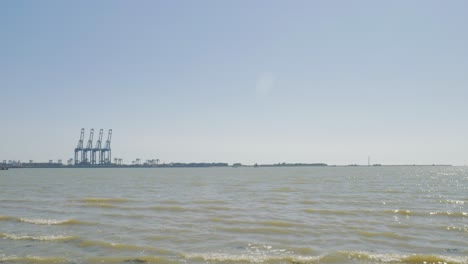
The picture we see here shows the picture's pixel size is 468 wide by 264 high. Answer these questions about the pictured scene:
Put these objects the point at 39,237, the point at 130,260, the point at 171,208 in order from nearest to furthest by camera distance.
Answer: the point at 130,260 < the point at 39,237 < the point at 171,208

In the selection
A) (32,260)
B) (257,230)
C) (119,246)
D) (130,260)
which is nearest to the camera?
(32,260)

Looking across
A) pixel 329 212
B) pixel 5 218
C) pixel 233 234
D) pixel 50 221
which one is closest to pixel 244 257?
pixel 233 234

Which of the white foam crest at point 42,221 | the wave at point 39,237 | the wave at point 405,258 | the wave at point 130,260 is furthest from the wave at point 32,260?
the wave at point 405,258

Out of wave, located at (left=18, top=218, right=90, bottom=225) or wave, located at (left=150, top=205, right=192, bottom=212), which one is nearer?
wave, located at (left=18, top=218, right=90, bottom=225)

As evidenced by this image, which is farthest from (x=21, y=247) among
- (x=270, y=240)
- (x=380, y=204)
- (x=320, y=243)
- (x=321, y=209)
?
(x=380, y=204)

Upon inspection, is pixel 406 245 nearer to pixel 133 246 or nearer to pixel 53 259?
pixel 133 246

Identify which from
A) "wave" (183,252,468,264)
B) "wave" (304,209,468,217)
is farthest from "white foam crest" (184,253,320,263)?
"wave" (304,209,468,217)

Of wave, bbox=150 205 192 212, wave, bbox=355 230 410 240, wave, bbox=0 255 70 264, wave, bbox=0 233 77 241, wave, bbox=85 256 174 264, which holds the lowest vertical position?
wave, bbox=150 205 192 212

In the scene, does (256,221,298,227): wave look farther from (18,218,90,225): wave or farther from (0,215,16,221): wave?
(0,215,16,221): wave

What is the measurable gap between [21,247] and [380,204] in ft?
69.0

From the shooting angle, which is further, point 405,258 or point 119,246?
point 119,246

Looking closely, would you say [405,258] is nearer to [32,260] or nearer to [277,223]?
[277,223]

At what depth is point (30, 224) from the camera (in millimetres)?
17031

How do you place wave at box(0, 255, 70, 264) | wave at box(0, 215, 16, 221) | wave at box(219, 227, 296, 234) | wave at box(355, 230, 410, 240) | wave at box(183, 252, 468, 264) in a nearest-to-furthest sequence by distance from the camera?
wave at box(0, 255, 70, 264) → wave at box(183, 252, 468, 264) → wave at box(355, 230, 410, 240) → wave at box(219, 227, 296, 234) → wave at box(0, 215, 16, 221)
